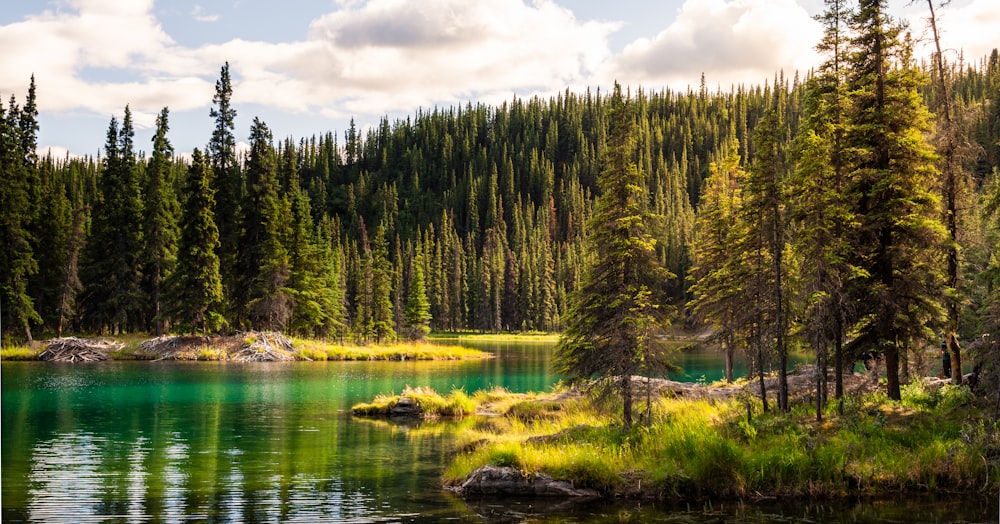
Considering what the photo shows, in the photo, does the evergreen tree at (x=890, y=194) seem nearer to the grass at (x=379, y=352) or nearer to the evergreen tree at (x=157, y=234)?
the grass at (x=379, y=352)

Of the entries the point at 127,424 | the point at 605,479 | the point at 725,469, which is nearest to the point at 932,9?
the point at 725,469

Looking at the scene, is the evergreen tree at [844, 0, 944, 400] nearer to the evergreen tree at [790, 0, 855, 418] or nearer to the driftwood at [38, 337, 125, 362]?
the evergreen tree at [790, 0, 855, 418]

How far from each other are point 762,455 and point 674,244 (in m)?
126

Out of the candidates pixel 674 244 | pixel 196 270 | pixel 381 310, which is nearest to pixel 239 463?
pixel 196 270

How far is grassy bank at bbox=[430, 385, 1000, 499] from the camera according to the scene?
67.9 ft

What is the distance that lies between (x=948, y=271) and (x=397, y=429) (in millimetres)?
23407

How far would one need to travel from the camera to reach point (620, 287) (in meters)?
25.6

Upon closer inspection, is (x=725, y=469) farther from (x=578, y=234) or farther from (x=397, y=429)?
(x=578, y=234)

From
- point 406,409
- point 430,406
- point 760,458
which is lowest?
point 406,409

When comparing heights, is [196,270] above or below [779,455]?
above

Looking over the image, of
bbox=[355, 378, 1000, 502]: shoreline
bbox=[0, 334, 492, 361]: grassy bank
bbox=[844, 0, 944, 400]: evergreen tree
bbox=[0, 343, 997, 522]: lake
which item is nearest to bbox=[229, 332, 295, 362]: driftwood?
bbox=[0, 334, 492, 361]: grassy bank

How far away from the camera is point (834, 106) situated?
27.2 meters

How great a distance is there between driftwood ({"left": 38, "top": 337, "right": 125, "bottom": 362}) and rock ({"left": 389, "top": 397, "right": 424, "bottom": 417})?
38.7 metres

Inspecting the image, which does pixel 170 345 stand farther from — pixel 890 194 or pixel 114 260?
pixel 890 194
